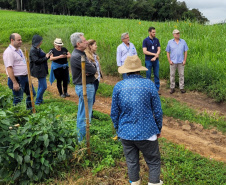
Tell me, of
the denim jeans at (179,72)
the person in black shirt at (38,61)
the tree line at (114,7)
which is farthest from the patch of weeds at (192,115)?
the tree line at (114,7)

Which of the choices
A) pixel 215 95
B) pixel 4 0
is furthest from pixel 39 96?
pixel 4 0

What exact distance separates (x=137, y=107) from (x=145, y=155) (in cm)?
66

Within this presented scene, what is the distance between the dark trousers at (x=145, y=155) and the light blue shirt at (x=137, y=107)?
129mm

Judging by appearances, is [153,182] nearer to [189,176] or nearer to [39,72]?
[189,176]

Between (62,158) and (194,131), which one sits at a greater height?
(62,158)

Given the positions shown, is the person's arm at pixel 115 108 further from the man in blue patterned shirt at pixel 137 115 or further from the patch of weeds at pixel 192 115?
the patch of weeds at pixel 192 115

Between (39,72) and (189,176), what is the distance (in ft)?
14.0

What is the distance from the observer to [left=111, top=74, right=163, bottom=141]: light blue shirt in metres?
2.72

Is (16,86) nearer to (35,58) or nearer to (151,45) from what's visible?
(35,58)

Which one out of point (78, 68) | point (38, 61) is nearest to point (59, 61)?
point (38, 61)

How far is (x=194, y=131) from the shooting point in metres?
5.26

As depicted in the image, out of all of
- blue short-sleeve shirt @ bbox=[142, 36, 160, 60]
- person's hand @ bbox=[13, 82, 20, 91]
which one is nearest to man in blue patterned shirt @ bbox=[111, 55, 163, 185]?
person's hand @ bbox=[13, 82, 20, 91]

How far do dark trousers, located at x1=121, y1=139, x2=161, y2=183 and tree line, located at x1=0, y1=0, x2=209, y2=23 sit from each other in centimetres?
6201

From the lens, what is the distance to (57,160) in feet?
10.4
